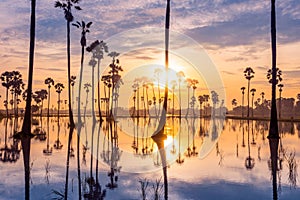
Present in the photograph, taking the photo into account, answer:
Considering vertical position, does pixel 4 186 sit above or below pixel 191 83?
below

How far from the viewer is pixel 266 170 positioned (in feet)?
44.4

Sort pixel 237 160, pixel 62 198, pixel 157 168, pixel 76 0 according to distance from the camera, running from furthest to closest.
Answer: pixel 76 0, pixel 237 160, pixel 157 168, pixel 62 198

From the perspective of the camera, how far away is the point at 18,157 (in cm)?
1672

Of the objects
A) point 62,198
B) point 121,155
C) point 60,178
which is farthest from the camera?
point 121,155

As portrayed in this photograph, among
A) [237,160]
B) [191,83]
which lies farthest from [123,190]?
[191,83]

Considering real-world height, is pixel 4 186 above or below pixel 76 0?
below

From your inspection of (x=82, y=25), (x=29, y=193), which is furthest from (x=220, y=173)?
(x=82, y=25)

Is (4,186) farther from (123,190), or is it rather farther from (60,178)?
(123,190)

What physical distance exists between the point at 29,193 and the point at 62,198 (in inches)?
42.4

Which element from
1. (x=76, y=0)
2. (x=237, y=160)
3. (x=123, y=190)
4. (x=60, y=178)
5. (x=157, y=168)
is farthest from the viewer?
(x=76, y=0)

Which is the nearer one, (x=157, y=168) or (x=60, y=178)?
(x=60, y=178)

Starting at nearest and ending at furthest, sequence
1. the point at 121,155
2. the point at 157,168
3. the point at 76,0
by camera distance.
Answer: the point at 157,168 → the point at 121,155 → the point at 76,0

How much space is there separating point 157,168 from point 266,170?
146 inches

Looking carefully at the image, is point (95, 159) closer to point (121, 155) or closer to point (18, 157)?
point (121, 155)
